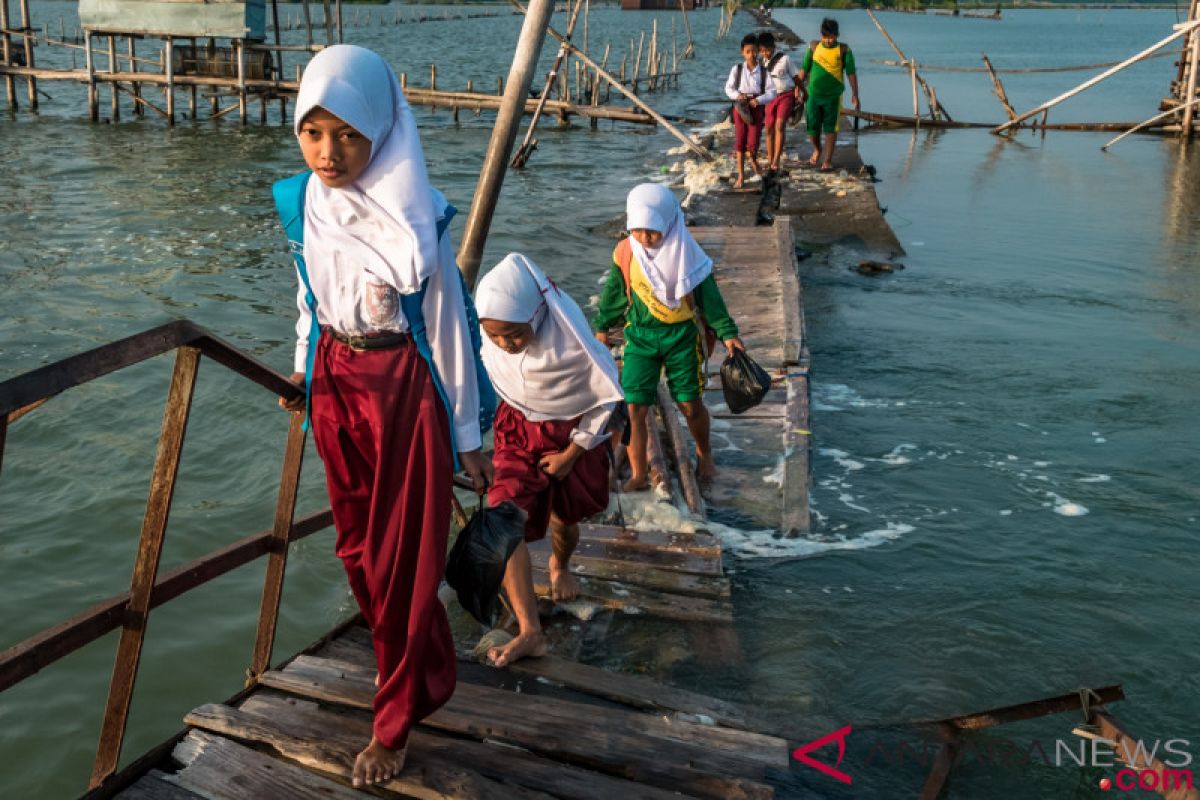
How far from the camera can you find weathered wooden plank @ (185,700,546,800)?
261cm

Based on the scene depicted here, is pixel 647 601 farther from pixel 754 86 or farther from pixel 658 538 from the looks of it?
Result: pixel 754 86

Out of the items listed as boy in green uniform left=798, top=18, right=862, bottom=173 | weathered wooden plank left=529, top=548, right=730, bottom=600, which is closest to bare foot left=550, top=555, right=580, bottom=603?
weathered wooden plank left=529, top=548, right=730, bottom=600

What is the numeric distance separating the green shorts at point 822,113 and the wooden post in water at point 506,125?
8.30m

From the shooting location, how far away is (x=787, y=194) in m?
13.6

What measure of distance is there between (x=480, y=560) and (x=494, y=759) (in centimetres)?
58

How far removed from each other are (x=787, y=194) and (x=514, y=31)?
6701 centimetres

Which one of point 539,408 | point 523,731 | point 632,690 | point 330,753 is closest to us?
point 330,753

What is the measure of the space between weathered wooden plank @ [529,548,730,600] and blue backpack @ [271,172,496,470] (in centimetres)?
174

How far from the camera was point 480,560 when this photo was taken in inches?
121

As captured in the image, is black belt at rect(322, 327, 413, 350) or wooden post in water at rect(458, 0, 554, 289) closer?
black belt at rect(322, 327, 413, 350)

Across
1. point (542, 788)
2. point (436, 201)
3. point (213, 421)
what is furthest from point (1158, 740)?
point (213, 421)

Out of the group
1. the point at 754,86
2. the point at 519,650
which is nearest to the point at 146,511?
the point at 519,650

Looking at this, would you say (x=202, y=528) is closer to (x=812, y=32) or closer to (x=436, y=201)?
(x=436, y=201)

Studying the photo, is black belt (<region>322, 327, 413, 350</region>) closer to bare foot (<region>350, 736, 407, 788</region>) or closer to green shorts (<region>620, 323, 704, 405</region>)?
bare foot (<region>350, 736, 407, 788</region>)
